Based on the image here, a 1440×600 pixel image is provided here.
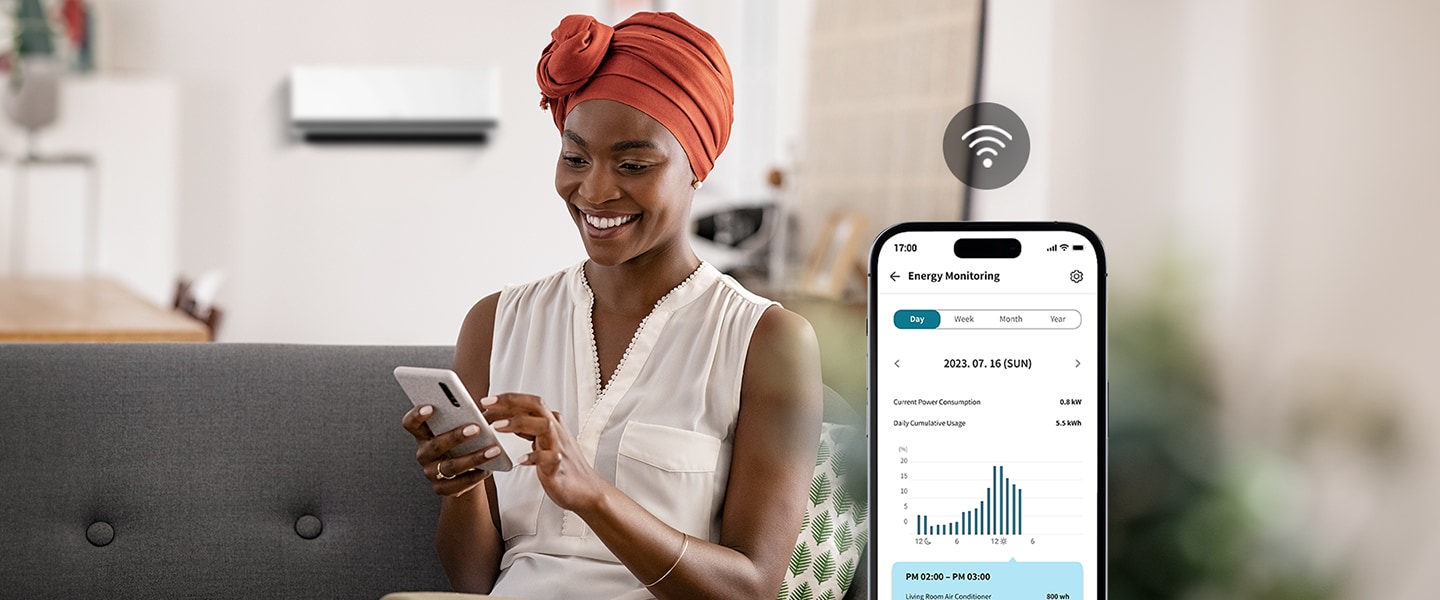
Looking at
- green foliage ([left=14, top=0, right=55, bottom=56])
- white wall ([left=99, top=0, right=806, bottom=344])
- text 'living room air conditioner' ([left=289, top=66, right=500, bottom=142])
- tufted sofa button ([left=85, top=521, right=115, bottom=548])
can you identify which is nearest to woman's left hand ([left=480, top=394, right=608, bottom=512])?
tufted sofa button ([left=85, top=521, right=115, bottom=548])

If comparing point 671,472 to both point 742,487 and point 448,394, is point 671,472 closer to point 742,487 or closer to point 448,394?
point 742,487

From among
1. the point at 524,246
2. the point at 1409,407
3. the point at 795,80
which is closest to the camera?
the point at 1409,407

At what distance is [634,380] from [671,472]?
68mm

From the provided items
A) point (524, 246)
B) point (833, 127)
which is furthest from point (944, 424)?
point (524, 246)

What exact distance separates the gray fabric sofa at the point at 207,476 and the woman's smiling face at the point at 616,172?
0.42m

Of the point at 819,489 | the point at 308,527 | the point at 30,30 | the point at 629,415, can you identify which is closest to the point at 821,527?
the point at 819,489

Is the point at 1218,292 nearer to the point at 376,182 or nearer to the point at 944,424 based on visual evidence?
the point at 944,424

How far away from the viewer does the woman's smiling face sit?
806 millimetres

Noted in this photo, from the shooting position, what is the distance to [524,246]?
385 centimetres

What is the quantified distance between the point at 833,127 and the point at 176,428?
906 mm

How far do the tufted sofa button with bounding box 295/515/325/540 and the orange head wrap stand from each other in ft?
1.79

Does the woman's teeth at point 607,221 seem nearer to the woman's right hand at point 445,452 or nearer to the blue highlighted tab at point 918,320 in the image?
the woman's right hand at point 445,452

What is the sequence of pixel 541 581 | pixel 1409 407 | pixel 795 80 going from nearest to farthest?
1. pixel 1409 407
2. pixel 541 581
3. pixel 795 80

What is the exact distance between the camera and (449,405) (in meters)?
0.72
